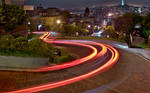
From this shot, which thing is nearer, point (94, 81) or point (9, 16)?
point (94, 81)

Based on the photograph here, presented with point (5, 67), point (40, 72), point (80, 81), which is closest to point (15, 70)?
point (5, 67)

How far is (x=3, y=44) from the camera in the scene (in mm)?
11250

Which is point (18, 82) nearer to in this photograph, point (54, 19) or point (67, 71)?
point (67, 71)

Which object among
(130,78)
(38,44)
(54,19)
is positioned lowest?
(130,78)

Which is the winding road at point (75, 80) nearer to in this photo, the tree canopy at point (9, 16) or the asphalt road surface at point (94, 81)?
the asphalt road surface at point (94, 81)

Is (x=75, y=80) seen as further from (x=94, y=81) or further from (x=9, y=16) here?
(x=9, y=16)

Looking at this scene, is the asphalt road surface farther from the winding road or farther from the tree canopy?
the tree canopy

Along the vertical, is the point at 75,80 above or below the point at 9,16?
below

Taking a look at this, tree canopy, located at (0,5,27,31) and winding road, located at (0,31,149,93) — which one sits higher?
tree canopy, located at (0,5,27,31)

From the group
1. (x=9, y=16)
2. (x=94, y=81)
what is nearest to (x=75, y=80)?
(x=94, y=81)

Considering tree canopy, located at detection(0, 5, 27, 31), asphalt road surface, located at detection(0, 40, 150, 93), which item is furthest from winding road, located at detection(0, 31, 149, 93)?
tree canopy, located at detection(0, 5, 27, 31)

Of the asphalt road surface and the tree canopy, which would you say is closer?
the asphalt road surface

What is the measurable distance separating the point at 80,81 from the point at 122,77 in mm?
2879

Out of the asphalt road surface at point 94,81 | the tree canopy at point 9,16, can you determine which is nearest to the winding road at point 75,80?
the asphalt road surface at point 94,81
